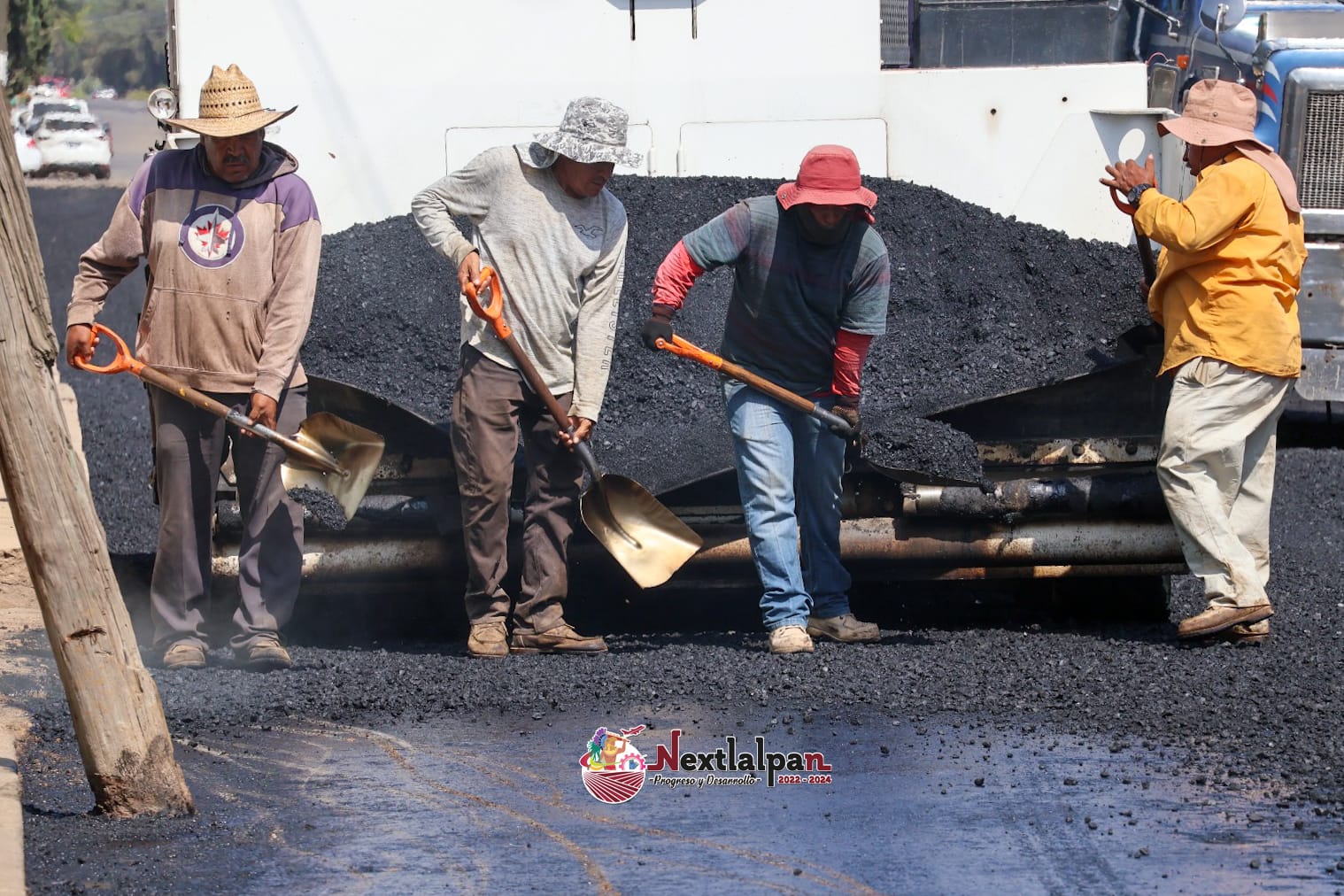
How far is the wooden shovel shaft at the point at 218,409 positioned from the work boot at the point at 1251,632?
285 cm

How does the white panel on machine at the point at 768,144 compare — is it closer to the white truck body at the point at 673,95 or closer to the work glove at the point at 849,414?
the white truck body at the point at 673,95

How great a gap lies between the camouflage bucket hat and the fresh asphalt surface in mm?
1511

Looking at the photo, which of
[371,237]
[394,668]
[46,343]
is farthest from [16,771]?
[371,237]

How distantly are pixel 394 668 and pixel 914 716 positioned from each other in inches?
61.3

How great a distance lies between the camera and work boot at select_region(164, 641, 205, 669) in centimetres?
525

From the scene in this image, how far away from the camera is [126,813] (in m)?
3.81

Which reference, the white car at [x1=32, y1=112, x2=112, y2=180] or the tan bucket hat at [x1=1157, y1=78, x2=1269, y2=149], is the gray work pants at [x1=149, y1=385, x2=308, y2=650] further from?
the white car at [x1=32, y1=112, x2=112, y2=180]

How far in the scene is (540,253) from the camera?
5.35 metres

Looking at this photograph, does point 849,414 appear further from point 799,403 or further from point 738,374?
point 738,374

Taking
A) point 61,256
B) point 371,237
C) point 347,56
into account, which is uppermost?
→ point 347,56

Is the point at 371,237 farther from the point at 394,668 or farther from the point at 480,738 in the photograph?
the point at 480,738

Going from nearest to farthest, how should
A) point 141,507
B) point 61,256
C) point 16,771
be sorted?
point 16,771 → point 141,507 → point 61,256

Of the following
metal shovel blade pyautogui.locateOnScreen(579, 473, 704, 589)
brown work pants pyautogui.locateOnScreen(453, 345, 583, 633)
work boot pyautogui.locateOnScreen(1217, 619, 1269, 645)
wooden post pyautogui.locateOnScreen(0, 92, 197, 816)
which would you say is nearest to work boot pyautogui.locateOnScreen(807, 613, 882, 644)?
metal shovel blade pyautogui.locateOnScreen(579, 473, 704, 589)

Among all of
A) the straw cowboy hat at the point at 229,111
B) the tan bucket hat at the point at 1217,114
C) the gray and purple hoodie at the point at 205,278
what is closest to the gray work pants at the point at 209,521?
the gray and purple hoodie at the point at 205,278
